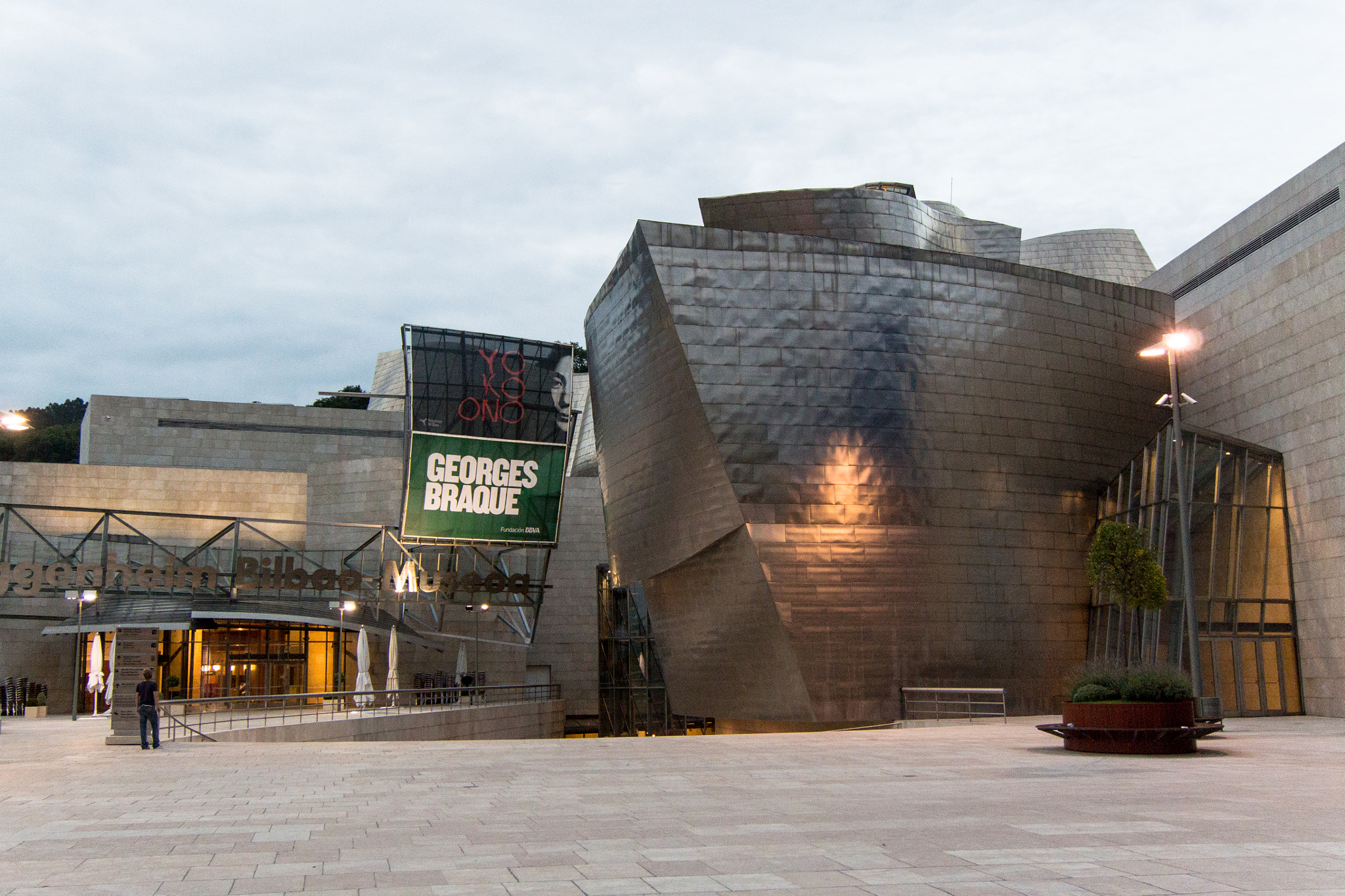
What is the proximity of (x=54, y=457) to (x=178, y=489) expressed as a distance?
143 ft

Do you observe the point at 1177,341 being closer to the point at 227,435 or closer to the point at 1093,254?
the point at 1093,254

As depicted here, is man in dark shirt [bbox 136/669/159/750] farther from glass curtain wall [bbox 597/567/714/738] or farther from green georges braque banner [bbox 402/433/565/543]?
glass curtain wall [bbox 597/567/714/738]

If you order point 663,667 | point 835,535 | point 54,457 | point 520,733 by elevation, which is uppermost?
point 54,457

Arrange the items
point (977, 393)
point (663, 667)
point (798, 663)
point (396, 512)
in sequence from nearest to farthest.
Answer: point (798, 663), point (977, 393), point (663, 667), point (396, 512)

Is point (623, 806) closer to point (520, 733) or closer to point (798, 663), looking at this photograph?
point (798, 663)

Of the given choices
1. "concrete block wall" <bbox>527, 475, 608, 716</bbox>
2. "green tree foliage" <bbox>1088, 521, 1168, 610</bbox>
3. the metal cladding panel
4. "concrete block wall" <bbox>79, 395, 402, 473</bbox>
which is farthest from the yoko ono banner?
"green tree foliage" <bbox>1088, 521, 1168, 610</bbox>

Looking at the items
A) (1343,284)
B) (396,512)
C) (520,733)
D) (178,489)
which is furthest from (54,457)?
(1343,284)

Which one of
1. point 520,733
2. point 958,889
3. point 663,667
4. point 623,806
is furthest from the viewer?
point 520,733

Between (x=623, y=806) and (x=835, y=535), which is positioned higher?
(x=835, y=535)

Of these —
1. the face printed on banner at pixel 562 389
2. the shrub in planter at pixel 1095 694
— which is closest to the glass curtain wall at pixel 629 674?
the face printed on banner at pixel 562 389

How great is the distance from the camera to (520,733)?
35188mm

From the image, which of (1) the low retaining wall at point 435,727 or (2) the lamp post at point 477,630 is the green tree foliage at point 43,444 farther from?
(1) the low retaining wall at point 435,727

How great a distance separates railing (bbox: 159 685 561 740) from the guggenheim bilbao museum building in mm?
7625

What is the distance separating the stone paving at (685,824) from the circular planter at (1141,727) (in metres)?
0.39
